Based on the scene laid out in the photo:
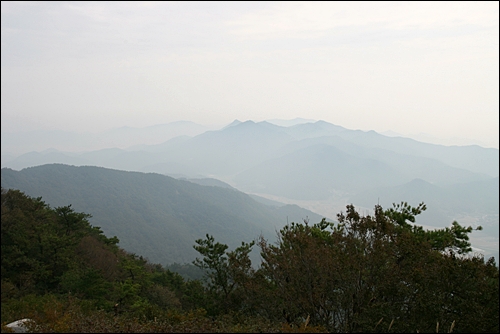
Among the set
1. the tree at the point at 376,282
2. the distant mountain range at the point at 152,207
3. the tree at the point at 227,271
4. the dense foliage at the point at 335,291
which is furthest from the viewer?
the distant mountain range at the point at 152,207

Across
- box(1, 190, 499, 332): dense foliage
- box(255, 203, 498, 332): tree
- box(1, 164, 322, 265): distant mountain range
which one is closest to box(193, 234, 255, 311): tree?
box(1, 190, 499, 332): dense foliage

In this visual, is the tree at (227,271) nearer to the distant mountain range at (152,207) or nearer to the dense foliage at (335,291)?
the dense foliage at (335,291)

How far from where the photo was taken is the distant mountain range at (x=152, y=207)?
119750 mm

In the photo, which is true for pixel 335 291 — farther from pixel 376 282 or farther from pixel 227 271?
pixel 227 271

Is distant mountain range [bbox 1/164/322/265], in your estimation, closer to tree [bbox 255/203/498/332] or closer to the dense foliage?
the dense foliage

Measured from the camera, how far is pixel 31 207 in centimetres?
2284

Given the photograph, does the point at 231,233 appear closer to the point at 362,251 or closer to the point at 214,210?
the point at 214,210

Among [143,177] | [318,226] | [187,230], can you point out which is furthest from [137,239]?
[318,226]

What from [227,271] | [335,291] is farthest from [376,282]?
[227,271]

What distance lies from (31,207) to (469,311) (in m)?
25.1

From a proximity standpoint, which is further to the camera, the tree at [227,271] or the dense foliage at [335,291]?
the tree at [227,271]

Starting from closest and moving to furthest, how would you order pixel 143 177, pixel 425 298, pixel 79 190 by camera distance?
pixel 425 298
pixel 79 190
pixel 143 177

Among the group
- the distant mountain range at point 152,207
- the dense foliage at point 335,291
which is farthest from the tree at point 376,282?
the distant mountain range at point 152,207

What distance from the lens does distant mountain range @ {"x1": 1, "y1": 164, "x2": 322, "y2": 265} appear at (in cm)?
11975
